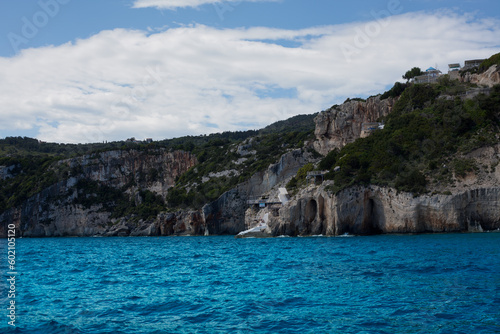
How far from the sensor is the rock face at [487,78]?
200 ft

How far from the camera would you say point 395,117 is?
63.3 metres

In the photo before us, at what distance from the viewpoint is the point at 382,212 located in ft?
166

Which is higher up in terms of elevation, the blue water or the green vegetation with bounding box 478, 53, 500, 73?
the green vegetation with bounding box 478, 53, 500, 73

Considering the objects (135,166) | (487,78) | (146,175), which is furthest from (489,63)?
(135,166)

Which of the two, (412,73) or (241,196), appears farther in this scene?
(412,73)

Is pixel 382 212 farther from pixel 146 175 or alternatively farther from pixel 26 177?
pixel 26 177

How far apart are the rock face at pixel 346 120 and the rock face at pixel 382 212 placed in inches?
839

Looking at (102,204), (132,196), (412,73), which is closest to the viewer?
(412,73)

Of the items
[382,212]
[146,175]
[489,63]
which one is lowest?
[382,212]

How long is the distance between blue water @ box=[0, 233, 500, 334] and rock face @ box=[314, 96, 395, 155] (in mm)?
46713

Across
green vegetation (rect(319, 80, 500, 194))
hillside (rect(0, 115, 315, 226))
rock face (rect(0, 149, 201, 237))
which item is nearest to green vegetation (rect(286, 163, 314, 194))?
green vegetation (rect(319, 80, 500, 194))

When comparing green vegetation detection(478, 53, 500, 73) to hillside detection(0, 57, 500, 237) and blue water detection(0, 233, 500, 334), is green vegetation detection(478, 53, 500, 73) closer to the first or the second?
hillside detection(0, 57, 500, 237)

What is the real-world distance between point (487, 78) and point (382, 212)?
27602 millimetres

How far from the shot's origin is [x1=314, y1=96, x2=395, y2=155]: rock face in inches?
2835
